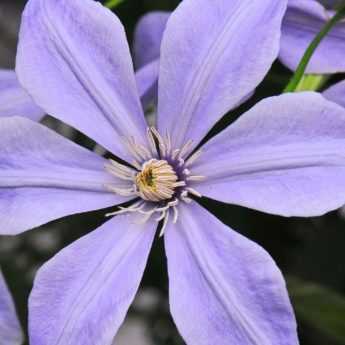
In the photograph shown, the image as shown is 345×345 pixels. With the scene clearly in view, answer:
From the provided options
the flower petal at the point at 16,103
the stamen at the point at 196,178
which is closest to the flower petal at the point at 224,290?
the stamen at the point at 196,178

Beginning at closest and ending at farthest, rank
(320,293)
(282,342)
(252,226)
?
(282,342) → (320,293) → (252,226)

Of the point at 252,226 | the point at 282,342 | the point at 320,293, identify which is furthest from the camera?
the point at 252,226

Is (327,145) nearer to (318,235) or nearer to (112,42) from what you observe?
(112,42)

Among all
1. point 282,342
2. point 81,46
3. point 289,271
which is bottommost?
point 289,271

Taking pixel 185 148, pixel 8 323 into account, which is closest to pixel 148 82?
pixel 185 148

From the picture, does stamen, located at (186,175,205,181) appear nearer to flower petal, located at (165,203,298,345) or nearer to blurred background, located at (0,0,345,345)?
flower petal, located at (165,203,298,345)

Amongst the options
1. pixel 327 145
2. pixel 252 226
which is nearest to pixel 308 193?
pixel 327 145

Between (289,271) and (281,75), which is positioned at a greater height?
(281,75)

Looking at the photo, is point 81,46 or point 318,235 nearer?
point 81,46
